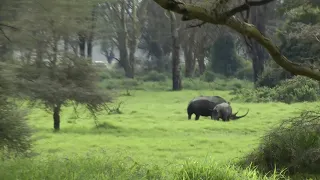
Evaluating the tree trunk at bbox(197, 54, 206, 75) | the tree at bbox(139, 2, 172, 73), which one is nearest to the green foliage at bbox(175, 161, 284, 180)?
the tree trunk at bbox(197, 54, 206, 75)

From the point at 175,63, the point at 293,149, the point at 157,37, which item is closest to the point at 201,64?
the point at 157,37

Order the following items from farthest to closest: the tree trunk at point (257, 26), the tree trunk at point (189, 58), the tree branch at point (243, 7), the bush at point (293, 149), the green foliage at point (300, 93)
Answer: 1. the tree trunk at point (189, 58)
2. the tree trunk at point (257, 26)
3. the green foliage at point (300, 93)
4. the bush at point (293, 149)
5. the tree branch at point (243, 7)

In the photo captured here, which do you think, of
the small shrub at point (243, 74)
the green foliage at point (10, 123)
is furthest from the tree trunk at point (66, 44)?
the small shrub at point (243, 74)

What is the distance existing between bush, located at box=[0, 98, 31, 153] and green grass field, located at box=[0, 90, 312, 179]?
477 mm

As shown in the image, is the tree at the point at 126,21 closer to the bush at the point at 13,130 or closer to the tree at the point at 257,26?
the tree at the point at 257,26

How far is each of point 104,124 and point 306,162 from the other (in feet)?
31.4

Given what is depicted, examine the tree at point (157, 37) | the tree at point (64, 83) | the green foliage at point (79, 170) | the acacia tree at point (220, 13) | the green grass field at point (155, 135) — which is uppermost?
the tree at point (157, 37)

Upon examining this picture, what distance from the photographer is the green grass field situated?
14.0 metres

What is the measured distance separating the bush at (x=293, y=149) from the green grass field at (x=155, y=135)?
1.02 m

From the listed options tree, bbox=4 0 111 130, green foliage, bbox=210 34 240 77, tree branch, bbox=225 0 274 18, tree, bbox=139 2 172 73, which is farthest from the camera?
tree, bbox=139 2 172 73

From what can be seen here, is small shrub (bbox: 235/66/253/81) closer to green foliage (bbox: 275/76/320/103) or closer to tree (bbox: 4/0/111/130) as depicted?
green foliage (bbox: 275/76/320/103)

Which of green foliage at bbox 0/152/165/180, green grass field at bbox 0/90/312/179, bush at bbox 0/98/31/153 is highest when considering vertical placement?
bush at bbox 0/98/31/153

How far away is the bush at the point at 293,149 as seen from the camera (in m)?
11.2

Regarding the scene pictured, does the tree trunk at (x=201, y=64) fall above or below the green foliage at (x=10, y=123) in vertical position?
above
